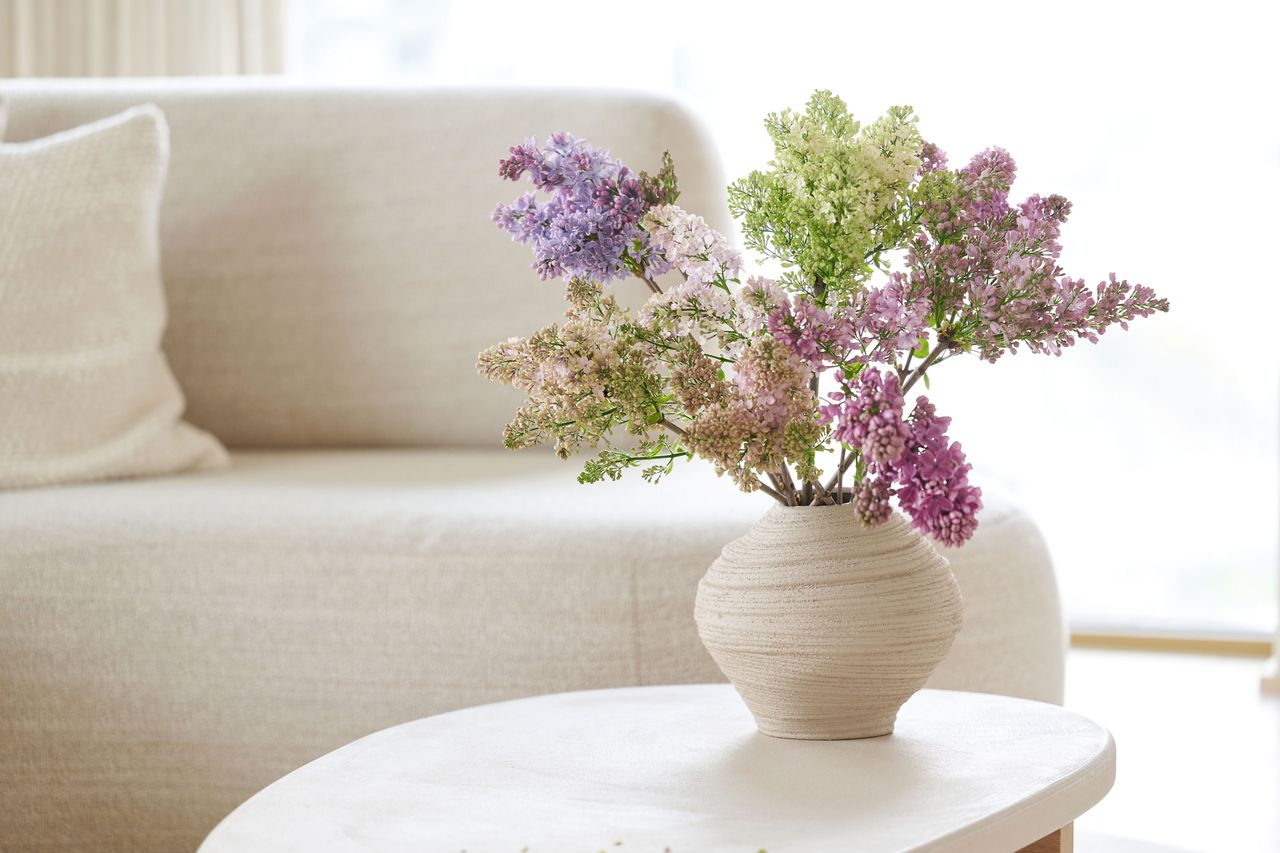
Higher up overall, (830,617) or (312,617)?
(830,617)

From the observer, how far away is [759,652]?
32.6 inches

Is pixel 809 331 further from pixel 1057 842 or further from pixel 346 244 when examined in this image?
pixel 346 244

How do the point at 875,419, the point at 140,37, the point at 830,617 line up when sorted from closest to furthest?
the point at 875,419 < the point at 830,617 < the point at 140,37

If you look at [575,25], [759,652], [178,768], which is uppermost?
[575,25]

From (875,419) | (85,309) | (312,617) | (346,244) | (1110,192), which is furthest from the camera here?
(1110,192)

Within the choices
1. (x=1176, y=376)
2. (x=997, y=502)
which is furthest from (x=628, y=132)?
(x=1176, y=376)

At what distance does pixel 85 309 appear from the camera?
1.65 metres

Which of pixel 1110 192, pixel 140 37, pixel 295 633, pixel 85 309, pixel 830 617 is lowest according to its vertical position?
pixel 295 633

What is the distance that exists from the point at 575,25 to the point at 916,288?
2.37 meters

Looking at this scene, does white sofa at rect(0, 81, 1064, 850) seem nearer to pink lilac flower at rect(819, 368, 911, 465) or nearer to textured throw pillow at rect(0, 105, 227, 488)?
textured throw pillow at rect(0, 105, 227, 488)

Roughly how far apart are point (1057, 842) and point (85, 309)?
4.25 ft

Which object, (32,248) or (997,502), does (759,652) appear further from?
(32,248)

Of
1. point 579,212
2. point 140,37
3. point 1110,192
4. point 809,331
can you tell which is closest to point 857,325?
point 809,331

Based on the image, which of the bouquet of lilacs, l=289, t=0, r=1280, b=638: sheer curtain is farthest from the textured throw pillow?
l=289, t=0, r=1280, b=638: sheer curtain
